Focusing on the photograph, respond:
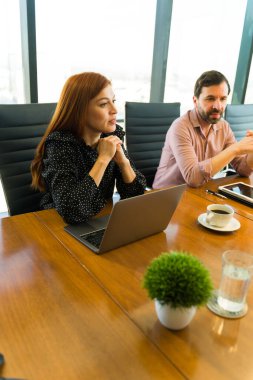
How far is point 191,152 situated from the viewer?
180cm

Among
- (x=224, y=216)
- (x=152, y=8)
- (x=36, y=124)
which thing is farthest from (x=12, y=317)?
(x=152, y=8)

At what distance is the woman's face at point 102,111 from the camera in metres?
1.36

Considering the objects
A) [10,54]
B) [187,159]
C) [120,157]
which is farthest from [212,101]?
[10,54]

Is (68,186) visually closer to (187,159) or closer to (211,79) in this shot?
(187,159)

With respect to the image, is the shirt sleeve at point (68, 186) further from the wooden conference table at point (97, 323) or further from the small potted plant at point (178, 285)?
the small potted plant at point (178, 285)

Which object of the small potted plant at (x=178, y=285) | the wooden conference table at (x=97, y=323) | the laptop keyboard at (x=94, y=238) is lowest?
the wooden conference table at (x=97, y=323)

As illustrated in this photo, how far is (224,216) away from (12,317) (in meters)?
0.76

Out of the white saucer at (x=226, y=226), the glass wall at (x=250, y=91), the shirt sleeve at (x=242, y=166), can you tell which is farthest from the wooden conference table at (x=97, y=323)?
the glass wall at (x=250, y=91)

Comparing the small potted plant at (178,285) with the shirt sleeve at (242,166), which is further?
the shirt sleeve at (242,166)

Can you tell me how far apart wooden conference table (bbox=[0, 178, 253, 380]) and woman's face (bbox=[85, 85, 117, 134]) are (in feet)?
1.79

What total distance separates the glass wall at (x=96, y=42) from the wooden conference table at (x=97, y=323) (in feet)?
6.57

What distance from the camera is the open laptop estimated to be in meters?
0.93

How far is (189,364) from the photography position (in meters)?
0.64

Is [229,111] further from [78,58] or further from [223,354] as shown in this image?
[223,354]
